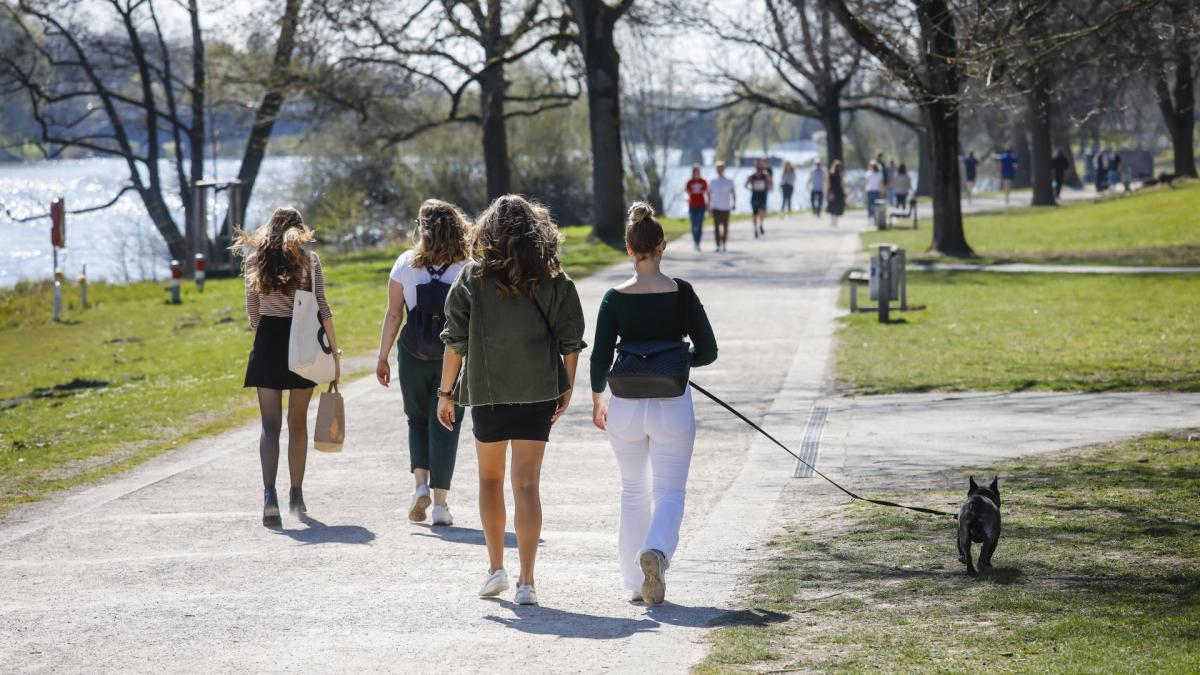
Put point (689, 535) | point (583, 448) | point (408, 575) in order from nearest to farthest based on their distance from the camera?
point (408, 575) → point (689, 535) → point (583, 448)

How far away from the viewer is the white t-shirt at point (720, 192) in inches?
1148

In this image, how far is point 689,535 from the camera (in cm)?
769

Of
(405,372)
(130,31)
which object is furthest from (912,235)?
(405,372)

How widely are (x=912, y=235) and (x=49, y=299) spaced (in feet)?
58.7

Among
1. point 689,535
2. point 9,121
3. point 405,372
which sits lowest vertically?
point 689,535

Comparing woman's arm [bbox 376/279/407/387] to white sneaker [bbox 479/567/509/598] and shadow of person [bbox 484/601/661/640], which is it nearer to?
white sneaker [bbox 479/567/509/598]

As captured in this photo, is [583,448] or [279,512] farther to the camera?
[583,448]

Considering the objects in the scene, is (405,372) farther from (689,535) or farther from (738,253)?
(738,253)

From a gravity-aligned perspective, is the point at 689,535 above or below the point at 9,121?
below

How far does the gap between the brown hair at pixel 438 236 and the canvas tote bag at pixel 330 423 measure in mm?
954

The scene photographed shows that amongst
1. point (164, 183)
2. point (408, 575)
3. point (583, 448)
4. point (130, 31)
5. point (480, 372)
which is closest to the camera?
point (480, 372)

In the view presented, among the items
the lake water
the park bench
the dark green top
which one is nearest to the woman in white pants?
the dark green top

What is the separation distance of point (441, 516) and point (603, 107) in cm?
2409

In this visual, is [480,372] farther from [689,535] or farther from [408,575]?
[689,535]
